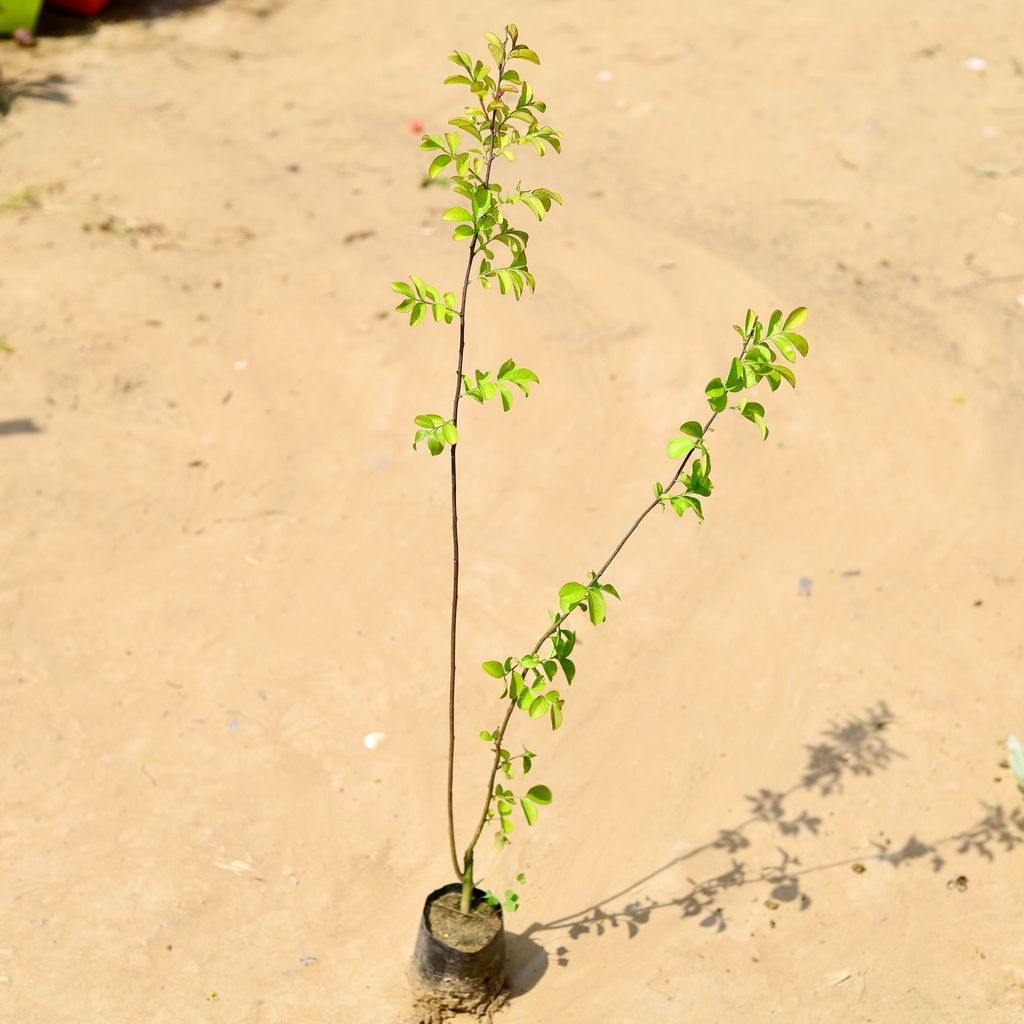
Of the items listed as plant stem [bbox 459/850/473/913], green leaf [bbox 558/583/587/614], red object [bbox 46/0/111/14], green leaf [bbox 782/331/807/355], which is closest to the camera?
green leaf [bbox 782/331/807/355]

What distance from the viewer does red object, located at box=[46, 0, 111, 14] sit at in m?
8.73

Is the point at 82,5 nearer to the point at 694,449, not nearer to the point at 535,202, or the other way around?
the point at 535,202

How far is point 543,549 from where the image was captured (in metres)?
4.66

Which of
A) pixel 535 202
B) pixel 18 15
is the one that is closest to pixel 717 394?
pixel 535 202

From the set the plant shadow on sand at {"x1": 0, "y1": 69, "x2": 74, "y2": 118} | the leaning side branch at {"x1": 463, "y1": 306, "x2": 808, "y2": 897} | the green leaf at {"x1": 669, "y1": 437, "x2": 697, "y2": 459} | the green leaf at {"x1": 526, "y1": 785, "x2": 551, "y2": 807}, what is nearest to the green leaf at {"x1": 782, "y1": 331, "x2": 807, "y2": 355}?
the leaning side branch at {"x1": 463, "y1": 306, "x2": 808, "y2": 897}

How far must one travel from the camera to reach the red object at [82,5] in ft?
28.7

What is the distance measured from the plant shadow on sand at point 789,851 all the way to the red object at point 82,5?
25.6ft

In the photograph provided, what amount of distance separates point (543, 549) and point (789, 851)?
Answer: 1.56m

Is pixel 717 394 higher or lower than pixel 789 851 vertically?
higher

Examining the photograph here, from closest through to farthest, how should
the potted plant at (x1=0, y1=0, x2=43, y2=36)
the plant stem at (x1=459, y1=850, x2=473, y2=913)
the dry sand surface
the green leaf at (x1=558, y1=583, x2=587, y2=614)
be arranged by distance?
the green leaf at (x1=558, y1=583, x2=587, y2=614), the plant stem at (x1=459, y1=850, x2=473, y2=913), the dry sand surface, the potted plant at (x1=0, y1=0, x2=43, y2=36)

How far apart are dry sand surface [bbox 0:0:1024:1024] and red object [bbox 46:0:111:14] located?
1.29 meters

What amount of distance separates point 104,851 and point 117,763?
339mm

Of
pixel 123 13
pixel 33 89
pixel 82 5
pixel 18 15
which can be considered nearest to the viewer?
pixel 33 89

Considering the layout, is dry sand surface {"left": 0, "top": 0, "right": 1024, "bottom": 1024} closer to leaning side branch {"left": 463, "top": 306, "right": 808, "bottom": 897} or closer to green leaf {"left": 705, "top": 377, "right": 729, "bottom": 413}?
leaning side branch {"left": 463, "top": 306, "right": 808, "bottom": 897}
